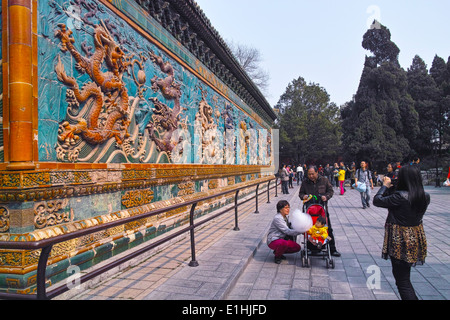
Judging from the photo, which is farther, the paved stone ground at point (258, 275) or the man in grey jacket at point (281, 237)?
the man in grey jacket at point (281, 237)

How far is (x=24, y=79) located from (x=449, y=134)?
3659cm

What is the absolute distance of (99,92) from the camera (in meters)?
4.66

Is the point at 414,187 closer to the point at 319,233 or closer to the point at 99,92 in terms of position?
the point at 319,233

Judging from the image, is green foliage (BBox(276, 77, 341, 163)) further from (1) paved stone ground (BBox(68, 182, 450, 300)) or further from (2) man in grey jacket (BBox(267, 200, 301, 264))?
(2) man in grey jacket (BBox(267, 200, 301, 264))

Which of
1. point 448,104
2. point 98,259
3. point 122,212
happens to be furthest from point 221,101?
point 448,104

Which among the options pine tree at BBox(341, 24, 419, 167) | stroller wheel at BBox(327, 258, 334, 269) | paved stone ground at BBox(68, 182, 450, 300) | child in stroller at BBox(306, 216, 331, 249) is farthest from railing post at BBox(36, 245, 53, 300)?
pine tree at BBox(341, 24, 419, 167)

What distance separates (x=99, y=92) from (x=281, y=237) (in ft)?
12.0

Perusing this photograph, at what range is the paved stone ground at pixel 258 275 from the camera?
12.4 feet

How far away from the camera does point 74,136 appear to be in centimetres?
419

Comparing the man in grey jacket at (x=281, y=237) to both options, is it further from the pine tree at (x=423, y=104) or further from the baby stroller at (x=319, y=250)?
the pine tree at (x=423, y=104)

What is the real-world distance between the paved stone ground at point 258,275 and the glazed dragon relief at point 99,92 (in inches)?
79.9

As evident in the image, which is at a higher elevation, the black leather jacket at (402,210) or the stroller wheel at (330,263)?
the black leather jacket at (402,210)
